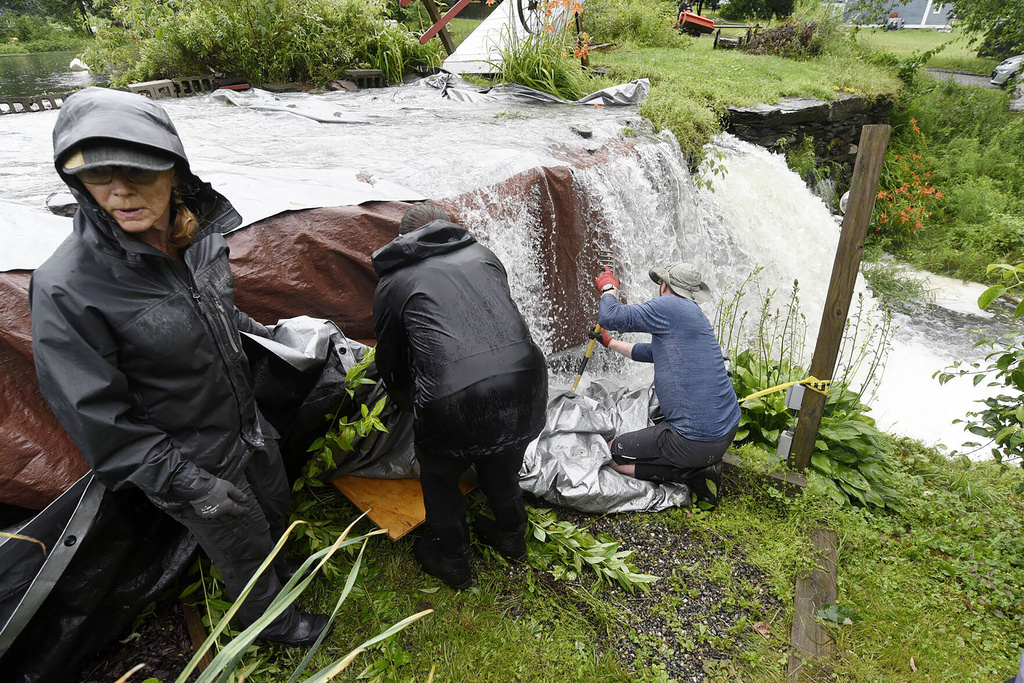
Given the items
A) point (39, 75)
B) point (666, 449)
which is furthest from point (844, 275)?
point (39, 75)

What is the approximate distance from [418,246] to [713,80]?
32.1 ft

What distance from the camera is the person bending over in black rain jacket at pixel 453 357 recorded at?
93.2 inches

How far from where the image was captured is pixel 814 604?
123 inches

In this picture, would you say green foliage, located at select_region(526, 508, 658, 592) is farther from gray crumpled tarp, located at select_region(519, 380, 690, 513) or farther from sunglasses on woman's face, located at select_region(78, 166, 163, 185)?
sunglasses on woman's face, located at select_region(78, 166, 163, 185)

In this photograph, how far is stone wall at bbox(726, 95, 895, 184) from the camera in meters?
9.09

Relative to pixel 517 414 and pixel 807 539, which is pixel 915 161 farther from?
pixel 517 414

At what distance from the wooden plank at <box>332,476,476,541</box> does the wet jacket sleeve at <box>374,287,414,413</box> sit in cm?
53

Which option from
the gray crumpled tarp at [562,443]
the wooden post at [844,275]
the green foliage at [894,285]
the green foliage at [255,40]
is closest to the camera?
the gray crumpled tarp at [562,443]

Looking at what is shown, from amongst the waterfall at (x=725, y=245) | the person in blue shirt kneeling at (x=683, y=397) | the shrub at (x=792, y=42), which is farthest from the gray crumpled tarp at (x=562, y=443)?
the shrub at (x=792, y=42)

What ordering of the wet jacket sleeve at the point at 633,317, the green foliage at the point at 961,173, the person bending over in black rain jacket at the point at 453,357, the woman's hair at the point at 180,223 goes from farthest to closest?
the green foliage at the point at 961,173 < the wet jacket sleeve at the point at 633,317 < the person bending over in black rain jacket at the point at 453,357 < the woman's hair at the point at 180,223

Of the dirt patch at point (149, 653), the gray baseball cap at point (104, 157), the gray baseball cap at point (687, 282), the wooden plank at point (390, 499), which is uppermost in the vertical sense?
the gray baseball cap at point (104, 157)

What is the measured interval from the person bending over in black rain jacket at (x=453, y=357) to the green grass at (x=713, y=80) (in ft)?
18.2

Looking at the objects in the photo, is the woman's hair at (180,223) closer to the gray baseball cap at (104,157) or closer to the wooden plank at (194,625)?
the gray baseball cap at (104,157)

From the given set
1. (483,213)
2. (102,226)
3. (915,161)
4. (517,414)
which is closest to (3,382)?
(102,226)
